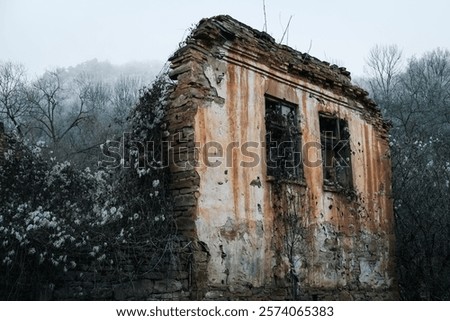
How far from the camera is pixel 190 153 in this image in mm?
6332

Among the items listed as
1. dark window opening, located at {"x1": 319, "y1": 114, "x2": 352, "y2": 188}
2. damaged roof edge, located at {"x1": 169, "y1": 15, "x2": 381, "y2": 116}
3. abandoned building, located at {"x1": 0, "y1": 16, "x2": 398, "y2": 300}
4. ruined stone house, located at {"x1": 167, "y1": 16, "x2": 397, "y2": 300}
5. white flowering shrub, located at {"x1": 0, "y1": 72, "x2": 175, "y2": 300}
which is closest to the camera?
white flowering shrub, located at {"x1": 0, "y1": 72, "x2": 175, "y2": 300}

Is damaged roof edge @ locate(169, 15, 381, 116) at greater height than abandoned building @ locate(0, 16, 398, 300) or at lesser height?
greater

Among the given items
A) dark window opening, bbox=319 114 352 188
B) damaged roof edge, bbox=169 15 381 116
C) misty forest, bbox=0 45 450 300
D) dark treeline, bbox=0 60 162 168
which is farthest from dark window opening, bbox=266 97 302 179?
dark treeline, bbox=0 60 162 168

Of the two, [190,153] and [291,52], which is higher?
[291,52]

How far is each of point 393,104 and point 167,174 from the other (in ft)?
70.7

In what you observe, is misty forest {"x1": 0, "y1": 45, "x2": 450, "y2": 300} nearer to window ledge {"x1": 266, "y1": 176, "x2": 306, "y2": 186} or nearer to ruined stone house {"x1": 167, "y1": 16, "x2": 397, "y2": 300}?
ruined stone house {"x1": 167, "y1": 16, "x2": 397, "y2": 300}

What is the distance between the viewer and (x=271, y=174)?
7.56 meters

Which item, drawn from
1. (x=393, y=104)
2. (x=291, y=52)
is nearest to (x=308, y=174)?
(x=291, y=52)

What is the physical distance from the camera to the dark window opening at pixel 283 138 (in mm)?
7855

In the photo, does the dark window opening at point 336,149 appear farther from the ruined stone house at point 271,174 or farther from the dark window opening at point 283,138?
the dark window opening at point 283,138

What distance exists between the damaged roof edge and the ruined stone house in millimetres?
23

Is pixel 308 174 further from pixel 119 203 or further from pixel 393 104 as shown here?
pixel 393 104

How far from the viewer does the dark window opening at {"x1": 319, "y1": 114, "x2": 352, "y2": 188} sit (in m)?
9.14

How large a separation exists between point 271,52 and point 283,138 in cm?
156
